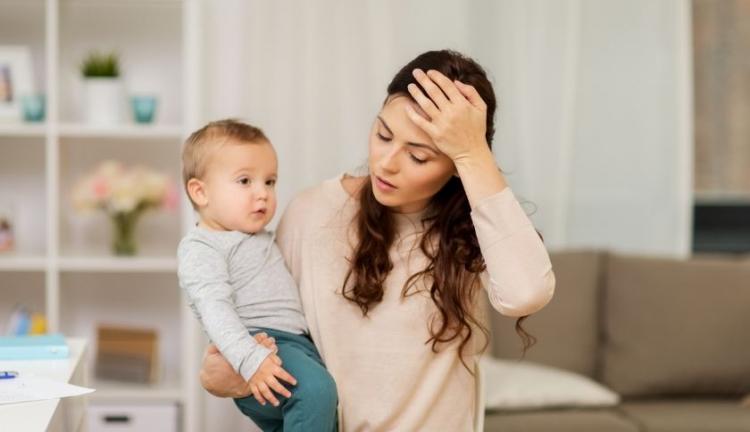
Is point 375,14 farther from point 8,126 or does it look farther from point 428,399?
point 428,399

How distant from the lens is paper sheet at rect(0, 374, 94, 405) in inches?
68.3

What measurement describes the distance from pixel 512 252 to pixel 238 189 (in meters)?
0.51

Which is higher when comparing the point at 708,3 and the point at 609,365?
the point at 708,3

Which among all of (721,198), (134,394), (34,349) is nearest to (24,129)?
(134,394)

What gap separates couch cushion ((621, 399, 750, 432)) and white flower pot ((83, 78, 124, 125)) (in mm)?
1910

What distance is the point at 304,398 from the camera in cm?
183

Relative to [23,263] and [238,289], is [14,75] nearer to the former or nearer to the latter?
[23,263]

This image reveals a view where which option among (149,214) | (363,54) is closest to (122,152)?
(149,214)

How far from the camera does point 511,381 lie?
3379 mm

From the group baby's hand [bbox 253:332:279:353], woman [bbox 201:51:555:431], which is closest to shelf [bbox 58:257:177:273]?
woman [bbox 201:51:555:431]

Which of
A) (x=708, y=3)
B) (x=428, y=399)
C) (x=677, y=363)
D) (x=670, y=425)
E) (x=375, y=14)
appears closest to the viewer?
(x=428, y=399)

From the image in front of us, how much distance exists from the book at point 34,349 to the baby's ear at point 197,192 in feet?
1.21

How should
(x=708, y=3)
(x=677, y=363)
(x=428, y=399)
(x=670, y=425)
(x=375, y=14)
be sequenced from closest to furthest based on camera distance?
(x=428, y=399) < (x=670, y=425) < (x=677, y=363) < (x=375, y=14) < (x=708, y=3)

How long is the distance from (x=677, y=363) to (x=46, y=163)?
2.31 m
